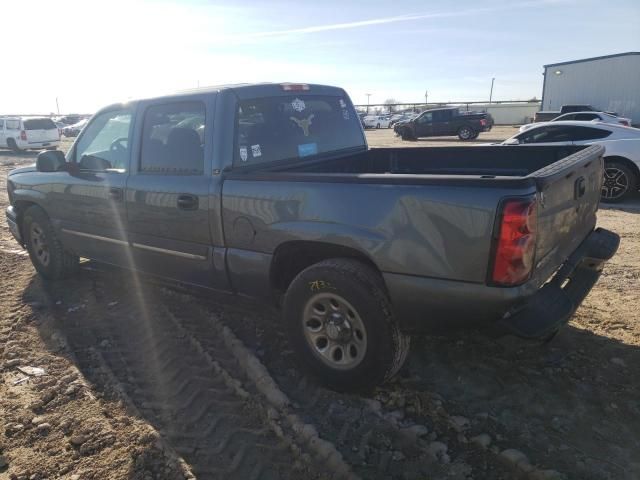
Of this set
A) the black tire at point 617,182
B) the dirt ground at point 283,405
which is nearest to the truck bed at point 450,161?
the dirt ground at point 283,405

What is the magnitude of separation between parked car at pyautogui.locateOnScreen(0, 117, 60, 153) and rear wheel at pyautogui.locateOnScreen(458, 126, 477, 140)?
20.8m

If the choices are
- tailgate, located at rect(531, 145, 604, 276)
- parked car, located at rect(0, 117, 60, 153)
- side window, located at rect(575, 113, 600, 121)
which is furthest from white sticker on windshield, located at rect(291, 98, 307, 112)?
parked car, located at rect(0, 117, 60, 153)

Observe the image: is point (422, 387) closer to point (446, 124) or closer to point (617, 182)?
point (617, 182)

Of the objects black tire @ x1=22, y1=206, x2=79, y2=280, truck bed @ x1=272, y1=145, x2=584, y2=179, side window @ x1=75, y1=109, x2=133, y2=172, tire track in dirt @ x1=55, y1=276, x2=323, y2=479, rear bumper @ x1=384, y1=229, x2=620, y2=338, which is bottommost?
tire track in dirt @ x1=55, y1=276, x2=323, y2=479

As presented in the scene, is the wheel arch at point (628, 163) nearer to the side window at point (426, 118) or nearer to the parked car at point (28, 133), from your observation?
the side window at point (426, 118)

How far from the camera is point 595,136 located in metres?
9.17

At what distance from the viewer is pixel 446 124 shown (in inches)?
1088

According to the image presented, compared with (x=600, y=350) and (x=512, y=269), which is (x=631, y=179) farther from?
(x=512, y=269)

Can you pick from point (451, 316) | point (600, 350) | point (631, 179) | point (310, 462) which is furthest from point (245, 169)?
point (631, 179)

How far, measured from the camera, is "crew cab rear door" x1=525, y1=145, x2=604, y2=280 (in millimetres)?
2525

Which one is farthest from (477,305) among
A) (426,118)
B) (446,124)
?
(426,118)

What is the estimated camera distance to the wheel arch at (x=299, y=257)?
2.93 meters

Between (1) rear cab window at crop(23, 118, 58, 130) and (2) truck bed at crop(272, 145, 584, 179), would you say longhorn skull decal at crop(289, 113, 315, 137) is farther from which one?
(1) rear cab window at crop(23, 118, 58, 130)

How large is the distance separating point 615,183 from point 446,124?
786 inches
